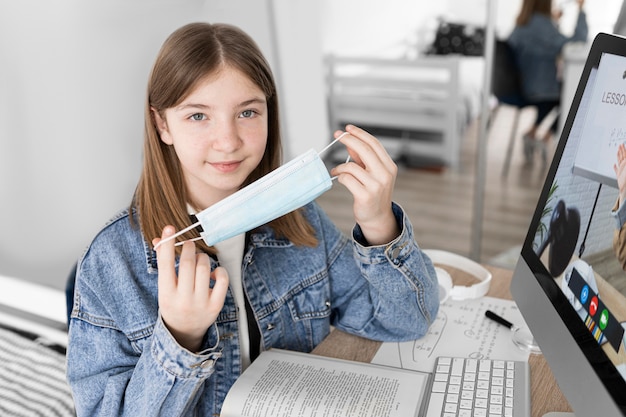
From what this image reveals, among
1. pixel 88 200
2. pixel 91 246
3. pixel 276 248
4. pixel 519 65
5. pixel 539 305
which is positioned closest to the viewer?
pixel 539 305

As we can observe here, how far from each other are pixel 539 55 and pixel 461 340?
2.01 metres

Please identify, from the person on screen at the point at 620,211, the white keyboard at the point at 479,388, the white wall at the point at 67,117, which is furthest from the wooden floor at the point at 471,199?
the person on screen at the point at 620,211

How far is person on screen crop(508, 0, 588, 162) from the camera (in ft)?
8.66

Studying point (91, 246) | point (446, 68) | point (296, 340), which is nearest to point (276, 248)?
point (296, 340)

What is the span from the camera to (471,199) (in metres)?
3.11

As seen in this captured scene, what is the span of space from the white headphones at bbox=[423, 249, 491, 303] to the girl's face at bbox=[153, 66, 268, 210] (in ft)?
1.53

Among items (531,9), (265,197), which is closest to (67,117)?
(265,197)

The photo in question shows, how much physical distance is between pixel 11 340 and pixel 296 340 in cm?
87

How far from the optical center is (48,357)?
5.24ft

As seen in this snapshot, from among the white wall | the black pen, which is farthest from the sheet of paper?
the white wall

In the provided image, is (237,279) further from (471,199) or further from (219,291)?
(471,199)

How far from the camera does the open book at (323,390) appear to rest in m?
0.86

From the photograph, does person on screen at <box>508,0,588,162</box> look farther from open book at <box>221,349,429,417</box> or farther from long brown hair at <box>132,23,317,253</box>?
open book at <box>221,349,429,417</box>

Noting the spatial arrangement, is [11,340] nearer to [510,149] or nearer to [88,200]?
[88,200]
